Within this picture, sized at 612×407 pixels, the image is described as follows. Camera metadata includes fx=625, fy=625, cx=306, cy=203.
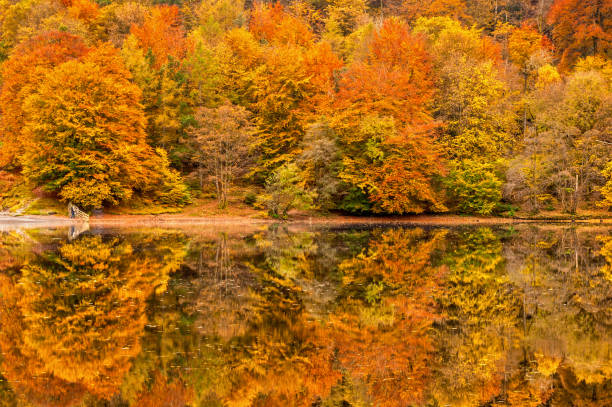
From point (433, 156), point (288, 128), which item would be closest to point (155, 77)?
point (288, 128)

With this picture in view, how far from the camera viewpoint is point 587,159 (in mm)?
54719

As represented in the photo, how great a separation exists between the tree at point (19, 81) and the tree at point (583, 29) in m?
59.7

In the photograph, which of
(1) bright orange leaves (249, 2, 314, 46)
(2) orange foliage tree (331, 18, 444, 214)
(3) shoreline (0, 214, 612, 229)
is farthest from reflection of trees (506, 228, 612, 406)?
(1) bright orange leaves (249, 2, 314, 46)

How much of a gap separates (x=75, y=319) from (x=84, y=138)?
39.1 metres

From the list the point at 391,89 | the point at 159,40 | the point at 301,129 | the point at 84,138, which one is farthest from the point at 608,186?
the point at 159,40

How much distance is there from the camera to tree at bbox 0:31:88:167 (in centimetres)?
5669

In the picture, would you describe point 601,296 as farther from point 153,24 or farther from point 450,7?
point 450,7

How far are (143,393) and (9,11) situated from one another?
8146 centimetres

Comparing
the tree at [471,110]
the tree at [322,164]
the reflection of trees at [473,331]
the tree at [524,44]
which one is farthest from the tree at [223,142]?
Result: the tree at [524,44]

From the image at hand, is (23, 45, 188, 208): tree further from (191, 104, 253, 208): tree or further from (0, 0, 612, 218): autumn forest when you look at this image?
(191, 104, 253, 208): tree

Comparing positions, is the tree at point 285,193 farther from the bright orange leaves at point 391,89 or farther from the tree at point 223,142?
the bright orange leaves at point 391,89

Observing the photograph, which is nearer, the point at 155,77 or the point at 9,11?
the point at 155,77

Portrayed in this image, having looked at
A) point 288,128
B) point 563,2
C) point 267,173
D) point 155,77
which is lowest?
point 267,173

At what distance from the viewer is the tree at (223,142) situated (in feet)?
182
